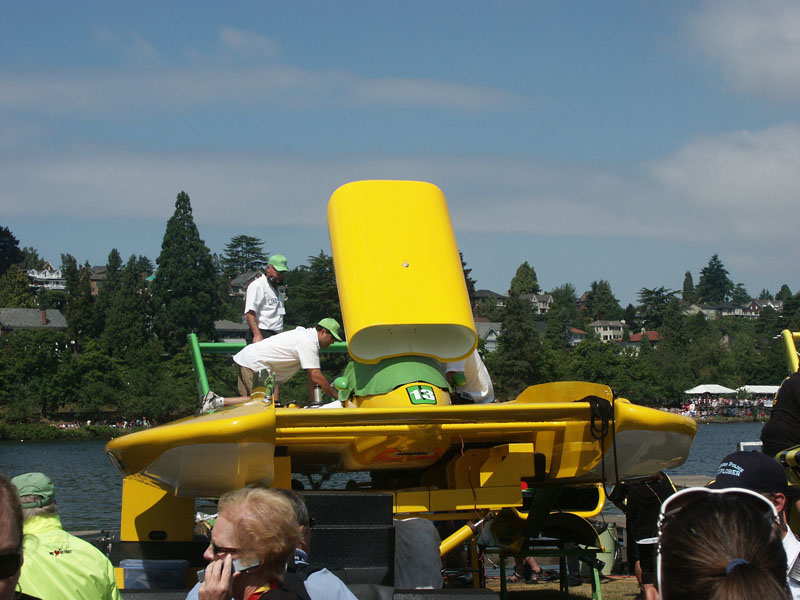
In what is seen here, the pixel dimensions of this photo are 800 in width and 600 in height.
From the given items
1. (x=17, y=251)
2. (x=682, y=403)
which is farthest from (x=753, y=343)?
(x=17, y=251)

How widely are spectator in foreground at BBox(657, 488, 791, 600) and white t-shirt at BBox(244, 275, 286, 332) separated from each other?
7.58 m

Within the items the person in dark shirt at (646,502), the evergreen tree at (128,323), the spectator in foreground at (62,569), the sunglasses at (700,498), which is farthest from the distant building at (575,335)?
the sunglasses at (700,498)

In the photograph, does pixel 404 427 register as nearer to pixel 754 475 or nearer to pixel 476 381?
pixel 476 381

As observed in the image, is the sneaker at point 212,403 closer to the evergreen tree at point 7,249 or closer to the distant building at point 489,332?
the distant building at point 489,332

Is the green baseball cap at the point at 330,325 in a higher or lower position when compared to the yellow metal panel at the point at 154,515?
higher

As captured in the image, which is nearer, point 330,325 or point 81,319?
point 330,325

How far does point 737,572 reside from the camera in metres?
2.02

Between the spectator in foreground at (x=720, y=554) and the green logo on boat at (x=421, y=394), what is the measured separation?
3.95 metres

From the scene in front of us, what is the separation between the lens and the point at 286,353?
26.0 ft

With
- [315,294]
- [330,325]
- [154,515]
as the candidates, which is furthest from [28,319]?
[154,515]

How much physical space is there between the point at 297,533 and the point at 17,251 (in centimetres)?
16171

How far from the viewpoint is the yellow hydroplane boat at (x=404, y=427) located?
5.14 meters

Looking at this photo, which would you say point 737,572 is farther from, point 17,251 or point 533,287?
point 533,287

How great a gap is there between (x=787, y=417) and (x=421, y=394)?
2.24 m
